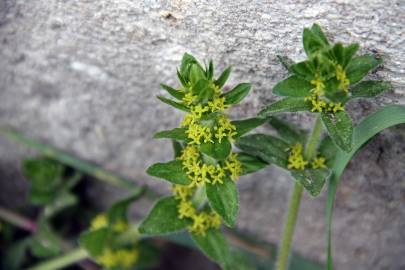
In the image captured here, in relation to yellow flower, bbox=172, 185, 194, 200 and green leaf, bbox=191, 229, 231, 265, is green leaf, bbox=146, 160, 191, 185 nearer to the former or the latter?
yellow flower, bbox=172, 185, 194, 200

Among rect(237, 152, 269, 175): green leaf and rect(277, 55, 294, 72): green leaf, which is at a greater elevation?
rect(277, 55, 294, 72): green leaf

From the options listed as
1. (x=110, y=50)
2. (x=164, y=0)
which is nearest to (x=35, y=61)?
(x=110, y=50)

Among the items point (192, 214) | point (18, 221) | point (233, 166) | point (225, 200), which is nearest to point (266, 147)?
point (233, 166)

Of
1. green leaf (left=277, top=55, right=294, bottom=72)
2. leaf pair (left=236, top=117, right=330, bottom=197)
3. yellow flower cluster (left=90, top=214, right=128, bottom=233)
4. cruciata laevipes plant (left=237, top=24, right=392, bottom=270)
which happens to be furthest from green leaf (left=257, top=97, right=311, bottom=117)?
yellow flower cluster (left=90, top=214, right=128, bottom=233)

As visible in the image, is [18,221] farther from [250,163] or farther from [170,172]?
[250,163]

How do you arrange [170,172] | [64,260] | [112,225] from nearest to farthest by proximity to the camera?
1. [170,172]
2. [112,225]
3. [64,260]

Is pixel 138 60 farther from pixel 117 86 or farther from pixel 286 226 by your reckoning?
pixel 286 226

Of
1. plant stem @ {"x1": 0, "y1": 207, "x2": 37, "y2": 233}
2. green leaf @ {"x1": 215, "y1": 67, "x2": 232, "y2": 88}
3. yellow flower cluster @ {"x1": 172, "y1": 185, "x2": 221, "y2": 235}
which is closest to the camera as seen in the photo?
green leaf @ {"x1": 215, "y1": 67, "x2": 232, "y2": 88}
